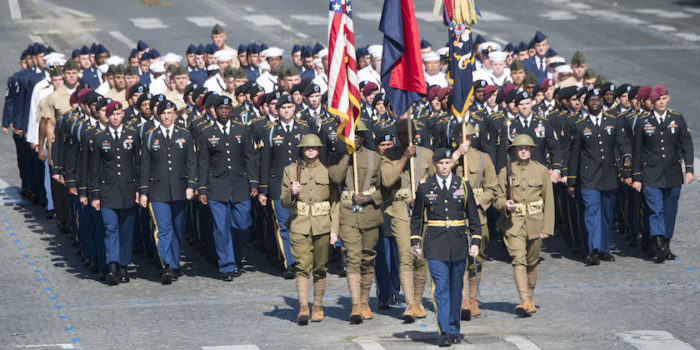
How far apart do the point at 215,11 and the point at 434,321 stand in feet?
110

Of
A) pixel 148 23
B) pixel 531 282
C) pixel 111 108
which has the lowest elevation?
pixel 531 282

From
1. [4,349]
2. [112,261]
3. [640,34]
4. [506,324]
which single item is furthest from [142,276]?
[640,34]

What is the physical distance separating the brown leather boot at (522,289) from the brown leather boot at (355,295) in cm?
175

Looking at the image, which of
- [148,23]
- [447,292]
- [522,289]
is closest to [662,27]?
[148,23]

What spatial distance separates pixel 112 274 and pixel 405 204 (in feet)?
13.5

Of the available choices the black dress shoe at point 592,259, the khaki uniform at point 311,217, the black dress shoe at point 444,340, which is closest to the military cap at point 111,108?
the khaki uniform at point 311,217

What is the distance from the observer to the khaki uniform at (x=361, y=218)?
47.6 feet

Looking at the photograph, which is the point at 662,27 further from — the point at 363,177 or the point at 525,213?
the point at 363,177

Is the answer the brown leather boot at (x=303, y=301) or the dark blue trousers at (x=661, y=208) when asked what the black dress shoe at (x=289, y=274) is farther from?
A: the dark blue trousers at (x=661, y=208)

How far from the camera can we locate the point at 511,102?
18.3m

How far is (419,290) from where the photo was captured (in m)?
14.7

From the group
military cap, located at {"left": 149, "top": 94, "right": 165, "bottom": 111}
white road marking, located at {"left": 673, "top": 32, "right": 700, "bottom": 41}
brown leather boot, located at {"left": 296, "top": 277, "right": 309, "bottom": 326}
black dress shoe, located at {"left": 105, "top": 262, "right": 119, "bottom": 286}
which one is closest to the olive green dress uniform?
brown leather boot, located at {"left": 296, "top": 277, "right": 309, "bottom": 326}

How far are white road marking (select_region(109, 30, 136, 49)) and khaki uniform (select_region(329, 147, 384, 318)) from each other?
25005mm

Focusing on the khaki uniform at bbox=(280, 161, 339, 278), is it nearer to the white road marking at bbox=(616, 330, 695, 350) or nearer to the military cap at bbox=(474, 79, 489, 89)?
Result: the white road marking at bbox=(616, 330, 695, 350)
